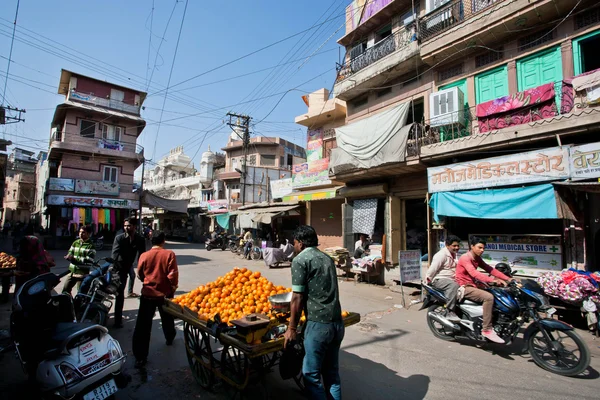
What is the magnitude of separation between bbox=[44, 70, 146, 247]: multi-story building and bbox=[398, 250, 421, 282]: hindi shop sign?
21.8 metres

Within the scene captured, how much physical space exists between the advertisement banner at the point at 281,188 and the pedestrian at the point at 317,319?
1677cm

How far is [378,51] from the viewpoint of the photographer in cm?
1280

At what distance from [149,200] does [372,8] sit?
2196cm

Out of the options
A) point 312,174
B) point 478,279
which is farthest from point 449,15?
point 478,279

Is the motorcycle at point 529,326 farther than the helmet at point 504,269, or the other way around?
the helmet at point 504,269

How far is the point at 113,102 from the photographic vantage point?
24531 mm

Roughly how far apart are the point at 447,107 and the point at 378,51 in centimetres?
459

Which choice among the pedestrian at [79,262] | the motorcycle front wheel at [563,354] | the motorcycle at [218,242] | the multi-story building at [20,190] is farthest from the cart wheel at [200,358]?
the multi-story building at [20,190]

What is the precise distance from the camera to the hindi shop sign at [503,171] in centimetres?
715

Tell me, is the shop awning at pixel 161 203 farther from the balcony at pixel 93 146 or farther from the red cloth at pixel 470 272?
the red cloth at pixel 470 272

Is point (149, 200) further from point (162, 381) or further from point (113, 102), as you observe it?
point (162, 381)

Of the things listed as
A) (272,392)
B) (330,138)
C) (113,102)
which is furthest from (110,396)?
(113,102)

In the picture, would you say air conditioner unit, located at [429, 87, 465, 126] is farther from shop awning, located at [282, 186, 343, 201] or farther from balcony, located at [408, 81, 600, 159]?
shop awning, located at [282, 186, 343, 201]

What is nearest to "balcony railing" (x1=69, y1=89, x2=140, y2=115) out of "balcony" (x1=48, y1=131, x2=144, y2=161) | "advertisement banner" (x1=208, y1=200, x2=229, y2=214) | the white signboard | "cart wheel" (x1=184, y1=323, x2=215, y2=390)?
"balcony" (x1=48, y1=131, x2=144, y2=161)
